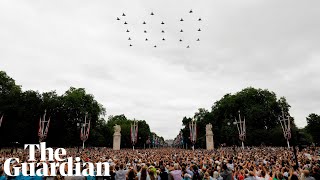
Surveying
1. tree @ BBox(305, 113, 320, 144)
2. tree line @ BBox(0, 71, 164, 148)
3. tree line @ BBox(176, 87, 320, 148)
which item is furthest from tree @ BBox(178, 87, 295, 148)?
tree line @ BBox(0, 71, 164, 148)

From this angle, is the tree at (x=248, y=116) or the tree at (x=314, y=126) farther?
the tree at (x=314, y=126)

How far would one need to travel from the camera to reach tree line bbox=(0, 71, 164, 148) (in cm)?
5436

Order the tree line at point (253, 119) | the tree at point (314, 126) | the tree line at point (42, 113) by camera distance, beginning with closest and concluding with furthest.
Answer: the tree line at point (42, 113) < the tree line at point (253, 119) < the tree at point (314, 126)

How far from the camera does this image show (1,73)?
209ft

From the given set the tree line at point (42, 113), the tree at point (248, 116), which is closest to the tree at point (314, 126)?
the tree at point (248, 116)

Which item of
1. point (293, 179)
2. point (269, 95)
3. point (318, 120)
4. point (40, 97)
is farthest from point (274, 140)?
point (293, 179)

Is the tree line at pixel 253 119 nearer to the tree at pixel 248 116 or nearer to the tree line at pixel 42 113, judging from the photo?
the tree at pixel 248 116

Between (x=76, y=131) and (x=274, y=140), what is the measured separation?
4701 cm

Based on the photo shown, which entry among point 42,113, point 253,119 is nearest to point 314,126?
point 253,119

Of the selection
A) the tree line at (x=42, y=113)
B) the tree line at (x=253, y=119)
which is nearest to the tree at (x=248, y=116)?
the tree line at (x=253, y=119)

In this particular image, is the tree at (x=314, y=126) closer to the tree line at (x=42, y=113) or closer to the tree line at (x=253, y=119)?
the tree line at (x=253, y=119)

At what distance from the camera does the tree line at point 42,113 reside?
54359 millimetres

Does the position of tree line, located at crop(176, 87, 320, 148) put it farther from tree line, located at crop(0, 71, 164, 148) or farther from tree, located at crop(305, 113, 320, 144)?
tree line, located at crop(0, 71, 164, 148)

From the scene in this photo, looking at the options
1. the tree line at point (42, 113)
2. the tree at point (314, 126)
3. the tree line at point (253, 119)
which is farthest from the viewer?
the tree at point (314, 126)
